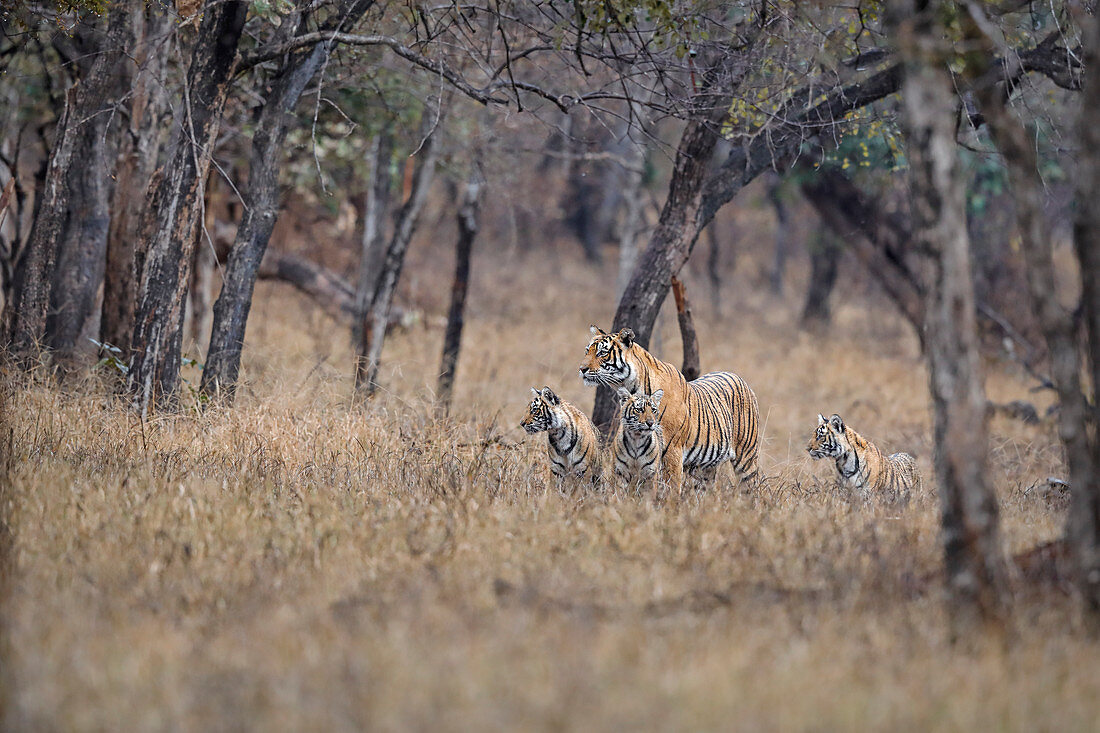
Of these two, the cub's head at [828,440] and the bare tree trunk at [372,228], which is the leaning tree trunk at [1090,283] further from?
the bare tree trunk at [372,228]

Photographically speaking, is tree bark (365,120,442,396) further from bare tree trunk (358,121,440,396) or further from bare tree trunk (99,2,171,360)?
bare tree trunk (99,2,171,360)

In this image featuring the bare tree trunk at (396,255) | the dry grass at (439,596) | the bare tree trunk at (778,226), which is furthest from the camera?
the bare tree trunk at (778,226)

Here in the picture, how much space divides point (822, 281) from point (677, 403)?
19.8 metres

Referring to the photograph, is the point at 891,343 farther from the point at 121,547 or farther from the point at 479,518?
the point at 121,547

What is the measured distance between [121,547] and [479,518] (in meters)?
2.03

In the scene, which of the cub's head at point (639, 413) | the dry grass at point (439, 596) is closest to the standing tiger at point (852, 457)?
the dry grass at point (439, 596)

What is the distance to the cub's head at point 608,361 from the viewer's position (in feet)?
26.2

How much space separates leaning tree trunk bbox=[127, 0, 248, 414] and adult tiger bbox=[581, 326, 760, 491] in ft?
12.3

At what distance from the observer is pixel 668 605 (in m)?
4.98

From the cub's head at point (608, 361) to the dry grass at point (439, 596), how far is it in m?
0.90

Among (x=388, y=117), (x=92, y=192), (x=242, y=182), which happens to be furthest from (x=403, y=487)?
(x=242, y=182)

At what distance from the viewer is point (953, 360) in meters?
4.75

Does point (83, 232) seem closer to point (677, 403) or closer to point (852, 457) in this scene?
point (677, 403)

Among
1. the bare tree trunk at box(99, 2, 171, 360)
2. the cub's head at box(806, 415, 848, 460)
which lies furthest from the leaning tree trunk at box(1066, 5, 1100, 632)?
the bare tree trunk at box(99, 2, 171, 360)
